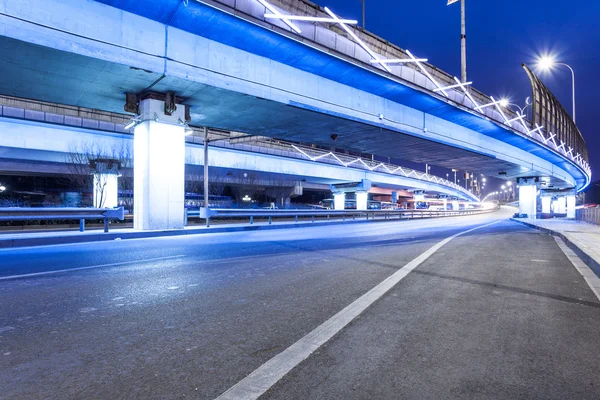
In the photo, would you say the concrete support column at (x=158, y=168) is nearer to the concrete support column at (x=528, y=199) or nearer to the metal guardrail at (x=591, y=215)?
the metal guardrail at (x=591, y=215)

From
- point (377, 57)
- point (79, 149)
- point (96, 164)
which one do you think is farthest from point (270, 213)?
point (79, 149)

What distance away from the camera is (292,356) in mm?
2824

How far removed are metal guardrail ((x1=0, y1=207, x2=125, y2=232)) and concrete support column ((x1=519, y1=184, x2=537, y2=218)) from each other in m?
43.0

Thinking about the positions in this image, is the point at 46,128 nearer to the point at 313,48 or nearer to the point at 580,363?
the point at 313,48

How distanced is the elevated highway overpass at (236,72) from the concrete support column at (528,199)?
23012mm

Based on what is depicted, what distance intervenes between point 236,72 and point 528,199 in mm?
40678

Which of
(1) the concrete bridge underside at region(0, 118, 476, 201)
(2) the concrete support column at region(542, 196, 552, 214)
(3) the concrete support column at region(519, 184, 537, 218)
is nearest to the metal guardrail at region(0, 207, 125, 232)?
(1) the concrete bridge underside at region(0, 118, 476, 201)

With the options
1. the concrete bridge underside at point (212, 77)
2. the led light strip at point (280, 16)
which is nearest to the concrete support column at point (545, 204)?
the concrete bridge underside at point (212, 77)

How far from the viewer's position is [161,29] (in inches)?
457

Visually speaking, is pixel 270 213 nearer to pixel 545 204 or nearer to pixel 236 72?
pixel 236 72

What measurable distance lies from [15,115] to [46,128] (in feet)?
7.22

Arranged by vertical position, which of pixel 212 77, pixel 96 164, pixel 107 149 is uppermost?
pixel 212 77

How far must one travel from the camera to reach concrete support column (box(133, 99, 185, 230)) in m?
13.6

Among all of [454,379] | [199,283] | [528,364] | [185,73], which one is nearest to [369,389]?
[454,379]
